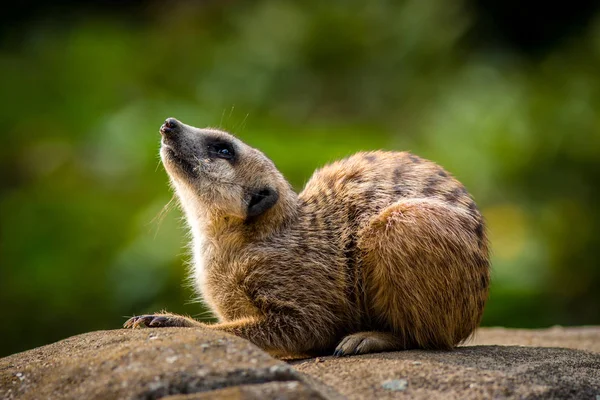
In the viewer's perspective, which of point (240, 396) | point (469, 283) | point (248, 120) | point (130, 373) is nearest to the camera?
point (240, 396)

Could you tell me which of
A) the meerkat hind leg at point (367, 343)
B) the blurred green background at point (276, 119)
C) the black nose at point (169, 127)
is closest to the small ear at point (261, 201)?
the black nose at point (169, 127)

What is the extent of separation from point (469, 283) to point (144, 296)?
6.20 m

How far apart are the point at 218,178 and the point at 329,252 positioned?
0.96 metres

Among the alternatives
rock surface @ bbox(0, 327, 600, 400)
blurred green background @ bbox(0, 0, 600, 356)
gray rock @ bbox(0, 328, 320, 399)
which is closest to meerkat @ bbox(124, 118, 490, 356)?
rock surface @ bbox(0, 327, 600, 400)

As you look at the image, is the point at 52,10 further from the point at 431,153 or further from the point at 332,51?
the point at 431,153

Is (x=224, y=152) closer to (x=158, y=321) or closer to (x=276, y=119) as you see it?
(x=158, y=321)

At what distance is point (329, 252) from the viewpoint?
540 centimetres

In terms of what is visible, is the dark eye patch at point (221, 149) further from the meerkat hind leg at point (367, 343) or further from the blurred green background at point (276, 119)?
the blurred green background at point (276, 119)

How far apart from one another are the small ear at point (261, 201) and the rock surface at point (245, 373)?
1.20 meters

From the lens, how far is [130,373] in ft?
12.3

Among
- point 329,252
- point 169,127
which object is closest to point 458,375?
point 329,252

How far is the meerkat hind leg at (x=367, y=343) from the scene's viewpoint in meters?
4.91

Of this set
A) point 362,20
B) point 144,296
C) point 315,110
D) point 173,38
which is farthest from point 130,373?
point 173,38

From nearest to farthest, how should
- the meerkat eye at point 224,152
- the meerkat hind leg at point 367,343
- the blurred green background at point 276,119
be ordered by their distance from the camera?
the meerkat hind leg at point 367,343 < the meerkat eye at point 224,152 < the blurred green background at point 276,119
